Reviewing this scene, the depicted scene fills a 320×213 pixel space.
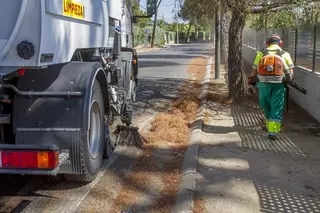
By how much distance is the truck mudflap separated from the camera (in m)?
3.51

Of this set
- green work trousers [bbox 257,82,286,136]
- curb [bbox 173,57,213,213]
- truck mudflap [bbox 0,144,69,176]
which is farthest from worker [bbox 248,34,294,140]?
truck mudflap [bbox 0,144,69,176]

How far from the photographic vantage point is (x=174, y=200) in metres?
4.55

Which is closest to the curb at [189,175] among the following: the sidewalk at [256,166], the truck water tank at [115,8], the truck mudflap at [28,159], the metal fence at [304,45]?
the sidewalk at [256,166]

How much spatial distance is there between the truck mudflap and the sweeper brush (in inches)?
123

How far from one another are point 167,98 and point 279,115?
522cm

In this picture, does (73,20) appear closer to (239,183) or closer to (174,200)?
(174,200)

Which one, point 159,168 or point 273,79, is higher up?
point 273,79

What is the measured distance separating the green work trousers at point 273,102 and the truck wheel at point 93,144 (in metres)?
3.10

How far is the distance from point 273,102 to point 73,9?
160 inches

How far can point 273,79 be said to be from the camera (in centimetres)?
698

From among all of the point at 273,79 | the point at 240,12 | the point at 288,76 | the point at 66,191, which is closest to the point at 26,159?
the point at 66,191

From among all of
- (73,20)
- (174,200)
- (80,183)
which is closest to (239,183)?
(174,200)

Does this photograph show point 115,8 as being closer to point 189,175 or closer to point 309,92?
point 189,175

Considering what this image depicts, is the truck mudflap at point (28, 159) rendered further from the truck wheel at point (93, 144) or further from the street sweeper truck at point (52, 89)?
the truck wheel at point (93, 144)
